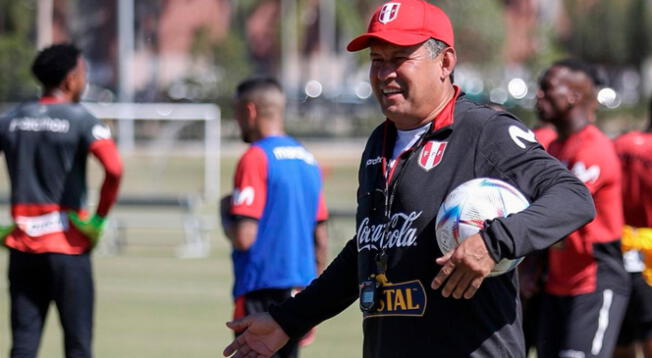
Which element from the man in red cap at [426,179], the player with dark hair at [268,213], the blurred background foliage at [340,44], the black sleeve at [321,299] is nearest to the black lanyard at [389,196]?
the man in red cap at [426,179]

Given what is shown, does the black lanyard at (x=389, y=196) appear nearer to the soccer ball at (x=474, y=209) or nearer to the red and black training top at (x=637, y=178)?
the soccer ball at (x=474, y=209)

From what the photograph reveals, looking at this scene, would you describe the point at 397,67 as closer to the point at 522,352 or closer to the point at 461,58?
the point at 522,352

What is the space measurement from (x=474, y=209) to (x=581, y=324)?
282cm

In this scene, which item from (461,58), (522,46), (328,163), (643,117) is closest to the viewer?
(328,163)

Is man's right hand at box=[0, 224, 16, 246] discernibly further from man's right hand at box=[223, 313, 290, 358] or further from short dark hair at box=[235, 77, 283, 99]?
man's right hand at box=[223, 313, 290, 358]

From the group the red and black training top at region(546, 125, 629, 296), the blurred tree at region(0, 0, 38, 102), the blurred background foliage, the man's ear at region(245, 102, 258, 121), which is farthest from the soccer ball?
the blurred background foliage

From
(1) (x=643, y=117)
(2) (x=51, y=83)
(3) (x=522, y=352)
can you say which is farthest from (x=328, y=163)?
(3) (x=522, y=352)

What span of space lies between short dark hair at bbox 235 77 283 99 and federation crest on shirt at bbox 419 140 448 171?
293 cm

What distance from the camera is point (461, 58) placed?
59.4m

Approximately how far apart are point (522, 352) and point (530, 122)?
35.5 metres

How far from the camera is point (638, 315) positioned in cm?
738

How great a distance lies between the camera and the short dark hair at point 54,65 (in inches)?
283

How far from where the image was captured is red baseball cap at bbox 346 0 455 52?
3.91 m

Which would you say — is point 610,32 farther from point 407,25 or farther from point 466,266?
point 466,266
